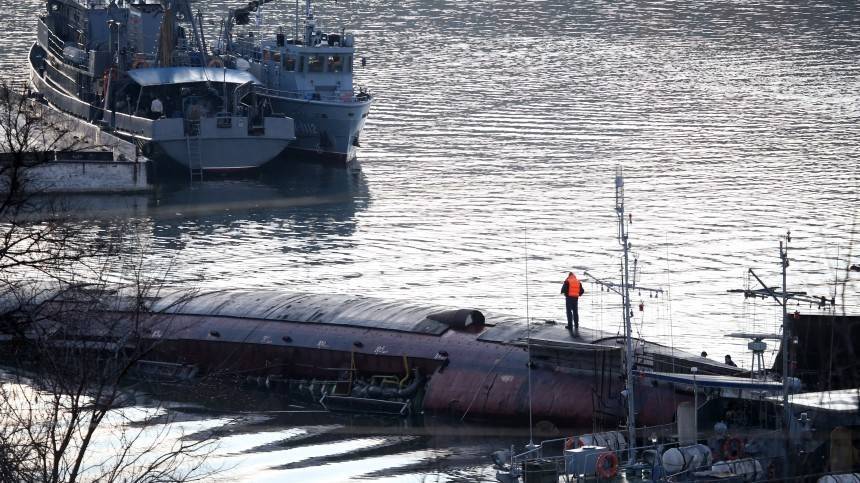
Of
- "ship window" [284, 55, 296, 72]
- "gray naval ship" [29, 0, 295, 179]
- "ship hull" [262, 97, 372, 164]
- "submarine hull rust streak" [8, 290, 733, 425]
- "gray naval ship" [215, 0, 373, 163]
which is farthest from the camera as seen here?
"ship window" [284, 55, 296, 72]

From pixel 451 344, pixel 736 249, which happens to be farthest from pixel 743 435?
pixel 736 249

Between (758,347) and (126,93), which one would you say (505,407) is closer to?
(758,347)

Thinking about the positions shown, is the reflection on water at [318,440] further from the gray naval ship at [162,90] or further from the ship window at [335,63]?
the ship window at [335,63]

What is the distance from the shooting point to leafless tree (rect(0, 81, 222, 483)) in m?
30.7

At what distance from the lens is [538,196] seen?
88062 millimetres

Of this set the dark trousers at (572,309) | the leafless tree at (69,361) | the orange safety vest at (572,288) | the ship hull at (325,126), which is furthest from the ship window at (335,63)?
the orange safety vest at (572,288)

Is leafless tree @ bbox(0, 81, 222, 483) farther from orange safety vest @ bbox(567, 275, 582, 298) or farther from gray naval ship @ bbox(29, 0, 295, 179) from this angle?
gray naval ship @ bbox(29, 0, 295, 179)

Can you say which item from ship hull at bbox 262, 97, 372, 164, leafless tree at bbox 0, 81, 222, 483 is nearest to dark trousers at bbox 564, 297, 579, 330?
leafless tree at bbox 0, 81, 222, 483

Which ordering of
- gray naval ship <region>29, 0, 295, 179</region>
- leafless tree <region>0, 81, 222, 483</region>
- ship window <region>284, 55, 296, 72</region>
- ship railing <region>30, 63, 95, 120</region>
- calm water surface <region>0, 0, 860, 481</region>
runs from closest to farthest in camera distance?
leafless tree <region>0, 81, 222, 483</region>
calm water surface <region>0, 0, 860, 481</region>
gray naval ship <region>29, 0, 295, 179</region>
ship window <region>284, 55, 296, 72</region>
ship railing <region>30, 63, 95, 120</region>

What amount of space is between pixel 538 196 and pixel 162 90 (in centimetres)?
2788

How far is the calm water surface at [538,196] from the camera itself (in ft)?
205

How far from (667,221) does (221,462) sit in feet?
128

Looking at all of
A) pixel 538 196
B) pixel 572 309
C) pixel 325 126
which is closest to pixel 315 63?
pixel 325 126

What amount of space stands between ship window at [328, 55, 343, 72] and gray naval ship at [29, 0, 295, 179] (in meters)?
4.66
